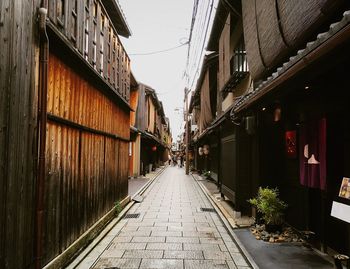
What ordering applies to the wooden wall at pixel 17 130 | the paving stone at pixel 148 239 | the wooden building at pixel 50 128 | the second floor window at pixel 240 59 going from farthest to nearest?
the second floor window at pixel 240 59, the paving stone at pixel 148 239, the wooden building at pixel 50 128, the wooden wall at pixel 17 130

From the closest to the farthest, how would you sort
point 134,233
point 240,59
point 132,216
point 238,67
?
point 134,233 < point 132,216 < point 238,67 < point 240,59

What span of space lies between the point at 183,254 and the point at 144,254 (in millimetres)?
1059

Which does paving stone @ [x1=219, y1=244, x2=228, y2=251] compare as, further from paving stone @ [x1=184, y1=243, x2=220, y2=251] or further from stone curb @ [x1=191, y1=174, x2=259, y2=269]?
stone curb @ [x1=191, y1=174, x2=259, y2=269]

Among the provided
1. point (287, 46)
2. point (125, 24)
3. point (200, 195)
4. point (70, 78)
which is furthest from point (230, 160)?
point (125, 24)

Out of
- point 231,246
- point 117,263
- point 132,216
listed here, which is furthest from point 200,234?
point 132,216

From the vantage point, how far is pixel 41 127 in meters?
5.80

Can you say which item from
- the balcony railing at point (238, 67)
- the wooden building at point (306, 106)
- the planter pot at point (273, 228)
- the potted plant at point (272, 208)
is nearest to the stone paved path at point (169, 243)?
the planter pot at point (273, 228)

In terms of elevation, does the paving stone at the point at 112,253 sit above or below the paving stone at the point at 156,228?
above

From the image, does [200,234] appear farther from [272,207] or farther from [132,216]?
[132,216]

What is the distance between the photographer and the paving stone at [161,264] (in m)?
7.23

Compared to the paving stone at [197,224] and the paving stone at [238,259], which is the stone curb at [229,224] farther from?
the paving stone at [197,224]

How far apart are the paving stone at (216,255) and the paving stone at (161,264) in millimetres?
869

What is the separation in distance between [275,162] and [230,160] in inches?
141

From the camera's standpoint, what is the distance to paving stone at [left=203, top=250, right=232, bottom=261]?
26.1ft
